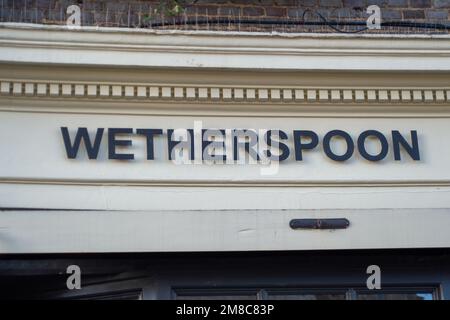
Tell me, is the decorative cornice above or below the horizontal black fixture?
above

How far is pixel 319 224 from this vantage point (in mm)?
6434

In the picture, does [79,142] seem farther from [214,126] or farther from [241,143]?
[241,143]

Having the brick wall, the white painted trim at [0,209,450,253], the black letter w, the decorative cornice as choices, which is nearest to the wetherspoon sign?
the black letter w

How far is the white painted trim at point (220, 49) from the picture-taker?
255 inches

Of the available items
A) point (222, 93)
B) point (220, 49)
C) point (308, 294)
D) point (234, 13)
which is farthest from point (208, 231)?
point (234, 13)

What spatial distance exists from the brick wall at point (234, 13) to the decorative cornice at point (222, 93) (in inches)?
22.1

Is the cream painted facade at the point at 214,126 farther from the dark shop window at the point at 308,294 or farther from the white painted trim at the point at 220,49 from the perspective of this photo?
the dark shop window at the point at 308,294

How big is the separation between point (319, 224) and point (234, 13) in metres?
1.76

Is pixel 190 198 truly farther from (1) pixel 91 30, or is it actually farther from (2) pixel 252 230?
(1) pixel 91 30

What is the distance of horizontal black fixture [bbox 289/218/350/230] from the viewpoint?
6.42 metres

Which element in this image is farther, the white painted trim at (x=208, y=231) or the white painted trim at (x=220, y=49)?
the white painted trim at (x=220, y=49)

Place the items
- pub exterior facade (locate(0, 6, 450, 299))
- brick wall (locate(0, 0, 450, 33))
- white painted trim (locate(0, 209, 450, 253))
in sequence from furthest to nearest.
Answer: brick wall (locate(0, 0, 450, 33)), pub exterior facade (locate(0, 6, 450, 299)), white painted trim (locate(0, 209, 450, 253))

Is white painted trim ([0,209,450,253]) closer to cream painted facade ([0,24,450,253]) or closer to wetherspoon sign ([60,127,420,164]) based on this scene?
cream painted facade ([0,24,450,253])

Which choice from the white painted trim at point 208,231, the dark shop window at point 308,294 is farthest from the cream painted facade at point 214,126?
the dark shop window at point 308,294
